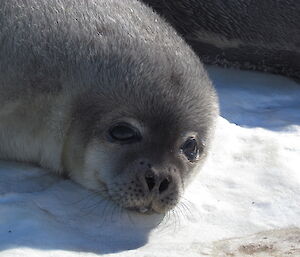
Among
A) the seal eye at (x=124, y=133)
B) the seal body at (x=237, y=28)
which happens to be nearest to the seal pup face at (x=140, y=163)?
the seal eye at (x=124, y=133)

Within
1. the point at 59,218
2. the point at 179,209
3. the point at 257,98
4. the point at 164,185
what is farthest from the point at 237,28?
the point at 59,218

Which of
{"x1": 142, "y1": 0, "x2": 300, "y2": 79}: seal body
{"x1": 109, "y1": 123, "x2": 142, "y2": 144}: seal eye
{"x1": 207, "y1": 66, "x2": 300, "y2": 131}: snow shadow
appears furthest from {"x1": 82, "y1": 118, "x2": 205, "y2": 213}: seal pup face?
{"x1": 142, "y1": 0, "x2": 300, "y2": 79}: seal body

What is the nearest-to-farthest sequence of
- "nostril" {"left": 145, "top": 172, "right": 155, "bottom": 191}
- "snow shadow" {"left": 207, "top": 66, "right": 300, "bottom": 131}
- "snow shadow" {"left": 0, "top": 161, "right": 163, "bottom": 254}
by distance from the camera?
"snow shadow" {"left": 0, "top": 161, "right": 163, "bottom": 254} < "nostril" {"left": 145, "top": 172, "right": 155, "bottom": 191} < "snow shadow" {"left": 207, "top": 66, "right": 300, "bottom": 131}

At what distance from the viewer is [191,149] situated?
3.83 metres

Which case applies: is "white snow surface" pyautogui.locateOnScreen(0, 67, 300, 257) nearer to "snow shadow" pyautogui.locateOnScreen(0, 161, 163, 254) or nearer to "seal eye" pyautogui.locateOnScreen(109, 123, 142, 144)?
"snow shadow" pyautogui.locateOnScreen(0, 161, 163, 254)

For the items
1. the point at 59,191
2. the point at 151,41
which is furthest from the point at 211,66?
the point at 59,191

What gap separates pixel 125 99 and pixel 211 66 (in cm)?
218

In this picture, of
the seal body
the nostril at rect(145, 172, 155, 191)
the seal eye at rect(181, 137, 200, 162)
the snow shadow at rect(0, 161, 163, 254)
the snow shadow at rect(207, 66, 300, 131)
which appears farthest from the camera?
the seal body

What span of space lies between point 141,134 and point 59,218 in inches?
18.0

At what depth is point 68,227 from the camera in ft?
11.5

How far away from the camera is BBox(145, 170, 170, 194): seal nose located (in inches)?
140

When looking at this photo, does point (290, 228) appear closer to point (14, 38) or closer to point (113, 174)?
point (113, 174)

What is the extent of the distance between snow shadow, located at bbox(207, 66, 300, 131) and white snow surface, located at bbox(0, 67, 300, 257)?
0.25m

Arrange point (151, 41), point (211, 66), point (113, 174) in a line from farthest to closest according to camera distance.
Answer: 1. point (211, 66)
2. point (151, 41)
3. point (113, 174)
